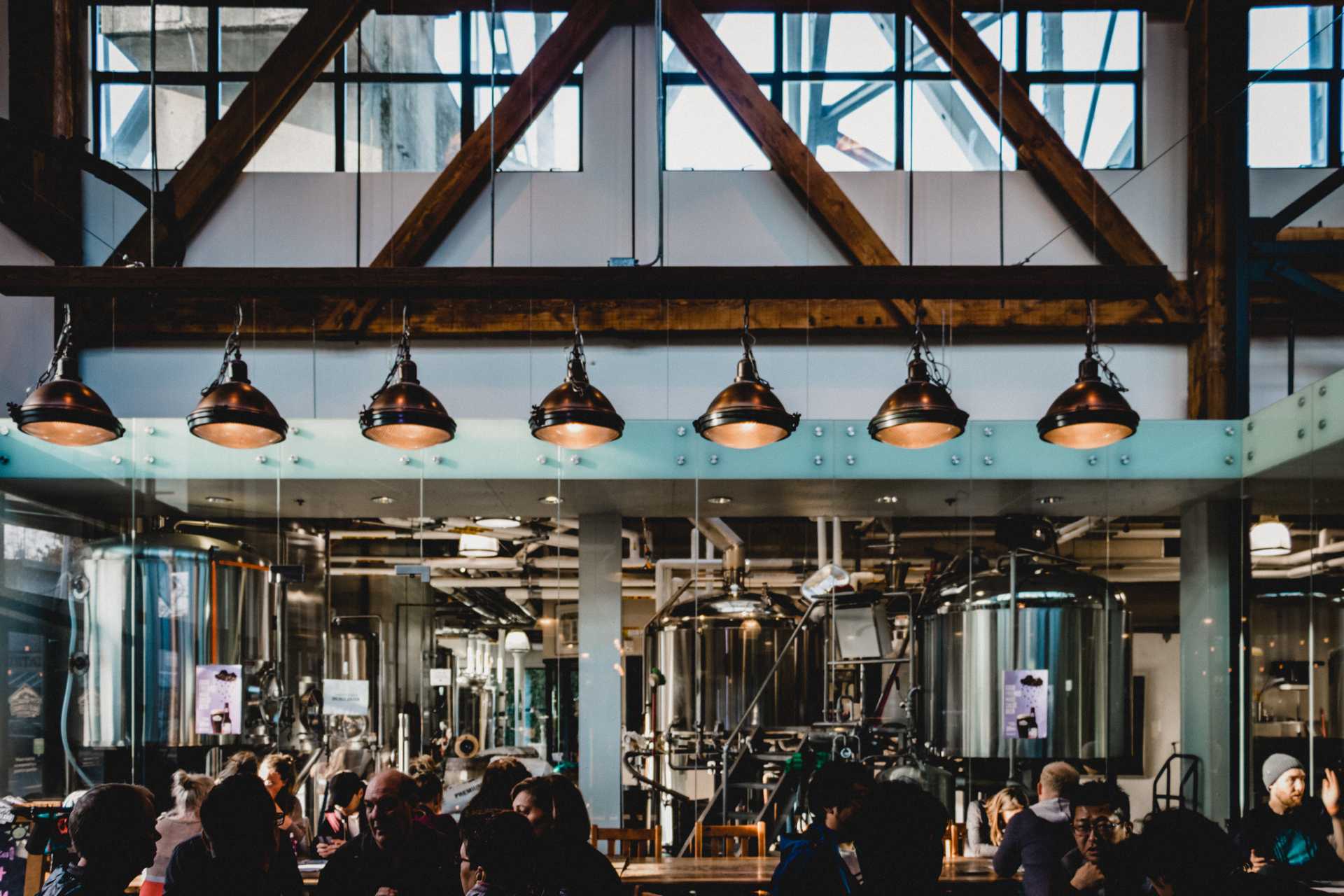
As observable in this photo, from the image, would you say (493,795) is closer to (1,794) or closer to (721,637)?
(721,637)

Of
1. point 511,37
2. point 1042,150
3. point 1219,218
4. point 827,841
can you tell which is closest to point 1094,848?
point 827,841

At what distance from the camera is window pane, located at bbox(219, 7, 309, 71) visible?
8.70 m

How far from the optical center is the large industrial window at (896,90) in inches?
336

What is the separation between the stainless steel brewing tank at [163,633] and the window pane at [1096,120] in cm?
697

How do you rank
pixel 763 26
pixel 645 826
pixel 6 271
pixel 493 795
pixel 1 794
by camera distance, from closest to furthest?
1. pixel 493 795
2. pixel 6 271
3. pixel 1 794
4. pixel 645 826
5. pixel 763 26

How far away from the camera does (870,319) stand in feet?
27.2

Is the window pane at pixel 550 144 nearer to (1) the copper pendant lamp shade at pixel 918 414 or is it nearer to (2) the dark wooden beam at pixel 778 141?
(2) the dark wooden beam at pixel 778 141

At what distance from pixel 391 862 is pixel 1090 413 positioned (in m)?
3.68

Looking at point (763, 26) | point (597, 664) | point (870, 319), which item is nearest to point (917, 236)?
point (870, 319)

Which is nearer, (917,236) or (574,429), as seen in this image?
(574,429)

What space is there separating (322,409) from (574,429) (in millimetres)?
3698

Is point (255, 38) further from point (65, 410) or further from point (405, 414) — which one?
point (405, 414)

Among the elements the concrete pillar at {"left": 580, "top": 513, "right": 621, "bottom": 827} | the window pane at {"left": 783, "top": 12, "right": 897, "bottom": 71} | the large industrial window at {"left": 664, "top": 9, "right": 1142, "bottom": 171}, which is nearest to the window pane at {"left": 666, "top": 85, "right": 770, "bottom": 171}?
the large industrial window at {"left": 664, "top": 9, "right": 1142, "bottom": 171}

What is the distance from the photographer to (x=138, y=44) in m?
8.76
